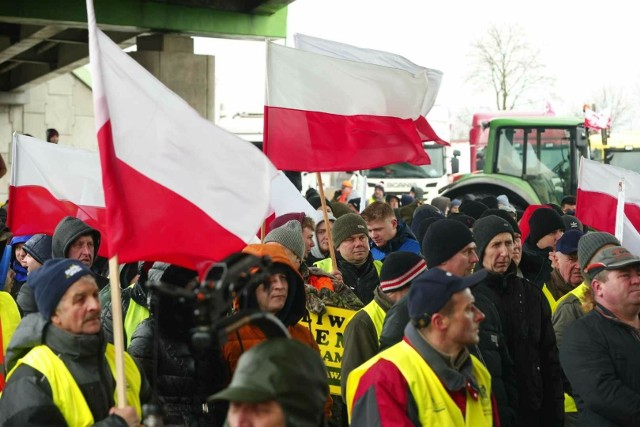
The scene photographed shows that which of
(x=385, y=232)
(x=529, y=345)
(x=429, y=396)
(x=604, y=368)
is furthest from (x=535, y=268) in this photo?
(x=429, y=396)

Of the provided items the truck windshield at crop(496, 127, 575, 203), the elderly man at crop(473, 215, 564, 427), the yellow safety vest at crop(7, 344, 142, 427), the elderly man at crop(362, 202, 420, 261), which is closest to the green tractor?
the truck windshield at crop(496, 127, 575, 203)

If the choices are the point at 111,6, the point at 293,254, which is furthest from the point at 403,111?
the point at 111,6

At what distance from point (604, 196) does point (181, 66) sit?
33.1ft

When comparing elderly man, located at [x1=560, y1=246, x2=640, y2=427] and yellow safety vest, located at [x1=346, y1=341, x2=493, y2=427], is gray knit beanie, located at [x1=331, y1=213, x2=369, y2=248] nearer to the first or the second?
elderly man, located at [x1=560, y1=246, x2=640, y2=427]

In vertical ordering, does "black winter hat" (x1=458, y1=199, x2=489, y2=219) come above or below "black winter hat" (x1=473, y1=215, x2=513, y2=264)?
below

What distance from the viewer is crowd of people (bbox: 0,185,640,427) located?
385cm

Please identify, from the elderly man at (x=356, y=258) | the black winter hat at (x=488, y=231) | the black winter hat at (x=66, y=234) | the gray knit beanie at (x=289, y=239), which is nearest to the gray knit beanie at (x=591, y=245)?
the black winter hat at (x=488, y=231)

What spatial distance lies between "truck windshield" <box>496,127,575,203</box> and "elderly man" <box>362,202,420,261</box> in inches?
524

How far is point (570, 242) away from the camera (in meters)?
8.61

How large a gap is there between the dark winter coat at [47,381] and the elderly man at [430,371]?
1053mm

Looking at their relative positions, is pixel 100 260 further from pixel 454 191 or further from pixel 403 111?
pixel 454 191

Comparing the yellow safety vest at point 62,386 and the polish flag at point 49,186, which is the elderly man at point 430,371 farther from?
the polish flag at point 49,186

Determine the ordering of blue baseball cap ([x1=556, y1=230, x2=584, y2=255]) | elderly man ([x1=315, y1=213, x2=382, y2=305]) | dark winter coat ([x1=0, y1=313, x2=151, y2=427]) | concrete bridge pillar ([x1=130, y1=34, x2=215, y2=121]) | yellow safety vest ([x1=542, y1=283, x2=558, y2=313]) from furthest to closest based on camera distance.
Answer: concrete bridge pillar ([x1=130, y1=34, x2=215, y2=121]), elderly man ([x1=315, y1=213, x2=382, y2=305]), yellow safety vest ([x1=542, y1=283, x2=558, y2=313]), blue baseball cap ([x1=556, y1=230, x2=584, y2=255]), dark winter coat ([x1=0, y1=313, x2=151, y2=427])

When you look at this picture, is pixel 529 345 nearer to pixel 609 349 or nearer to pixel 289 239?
pixel 609 349
